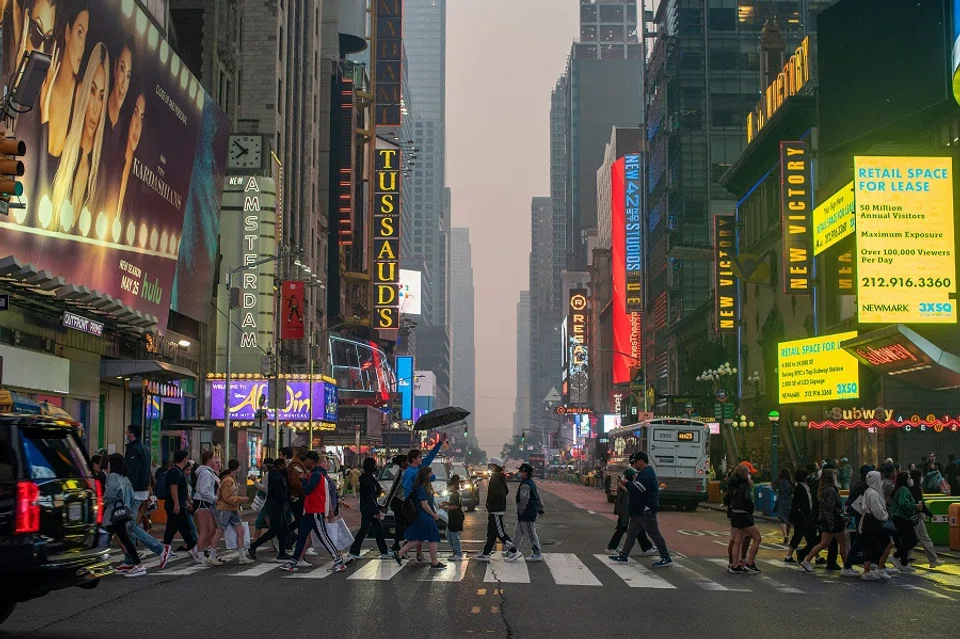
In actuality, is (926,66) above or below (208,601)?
above

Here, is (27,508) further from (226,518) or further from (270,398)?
(270,398)

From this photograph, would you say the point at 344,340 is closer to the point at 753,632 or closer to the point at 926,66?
the point at 926,66

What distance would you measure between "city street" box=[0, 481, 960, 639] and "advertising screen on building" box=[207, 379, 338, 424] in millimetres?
37558

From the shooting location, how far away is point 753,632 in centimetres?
1317

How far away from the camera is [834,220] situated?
50.7 meters

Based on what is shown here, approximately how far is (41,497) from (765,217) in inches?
2433

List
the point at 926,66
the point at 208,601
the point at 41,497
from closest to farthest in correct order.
Answer: the point at 41,497
the point at 208,601
the point at 926,66

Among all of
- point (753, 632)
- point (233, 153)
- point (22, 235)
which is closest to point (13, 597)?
point (753, 632)

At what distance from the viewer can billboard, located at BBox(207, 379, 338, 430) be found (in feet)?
200

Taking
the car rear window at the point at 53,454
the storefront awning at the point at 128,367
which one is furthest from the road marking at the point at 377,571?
the storefront awning at the point at 128,367

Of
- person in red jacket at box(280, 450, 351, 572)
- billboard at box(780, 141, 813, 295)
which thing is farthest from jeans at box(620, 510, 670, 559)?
billboard at box(780, 141, 813, 295)

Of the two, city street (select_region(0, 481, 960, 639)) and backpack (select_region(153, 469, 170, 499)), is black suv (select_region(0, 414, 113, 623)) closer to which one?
city street (select_region(0, 481, 960, 639))

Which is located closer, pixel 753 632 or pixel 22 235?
pixel 753 632

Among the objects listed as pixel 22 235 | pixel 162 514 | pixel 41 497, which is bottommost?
pixel 162 514
